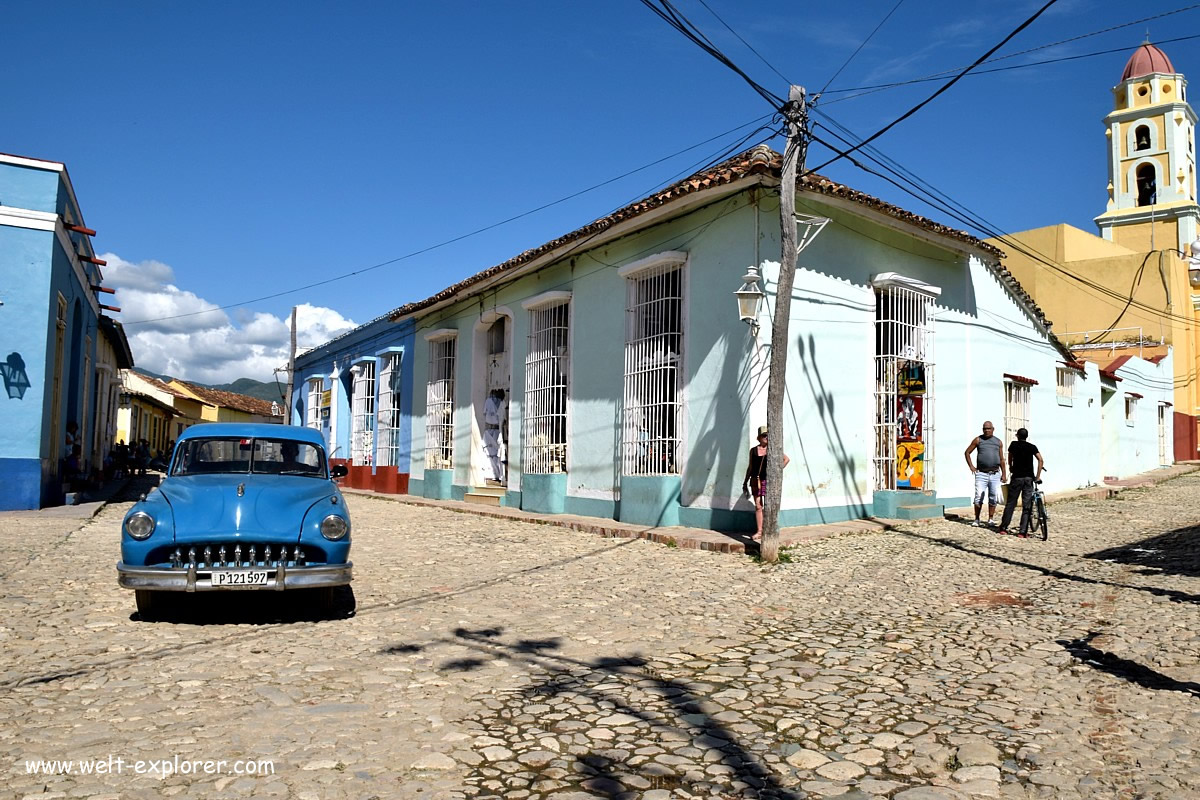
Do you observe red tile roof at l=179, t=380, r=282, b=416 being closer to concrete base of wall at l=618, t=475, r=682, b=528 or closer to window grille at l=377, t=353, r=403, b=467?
window grille at l=377, t=353, r=403, b=467

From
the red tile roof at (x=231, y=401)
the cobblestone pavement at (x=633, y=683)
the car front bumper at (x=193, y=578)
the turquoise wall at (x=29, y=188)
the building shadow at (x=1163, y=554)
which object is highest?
the turquoise wall at (x=29, y=188)

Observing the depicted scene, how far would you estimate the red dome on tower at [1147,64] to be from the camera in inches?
1184

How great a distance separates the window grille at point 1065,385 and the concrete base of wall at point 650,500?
1025 centimetres

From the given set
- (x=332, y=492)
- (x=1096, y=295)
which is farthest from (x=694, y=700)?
(x=1096, y=295)

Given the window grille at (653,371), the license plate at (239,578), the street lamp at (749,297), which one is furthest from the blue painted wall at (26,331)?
the street lamp at (749,297)

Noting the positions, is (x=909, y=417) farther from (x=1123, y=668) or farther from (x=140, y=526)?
(x=140, y=526)

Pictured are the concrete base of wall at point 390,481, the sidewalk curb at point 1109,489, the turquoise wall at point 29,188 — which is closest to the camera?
the turquoise wall at point 29,188

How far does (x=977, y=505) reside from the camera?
11234 millimetres

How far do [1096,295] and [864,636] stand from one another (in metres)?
25.9

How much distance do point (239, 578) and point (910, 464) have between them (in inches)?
380

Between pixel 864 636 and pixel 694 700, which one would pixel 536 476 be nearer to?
pixel 864 636

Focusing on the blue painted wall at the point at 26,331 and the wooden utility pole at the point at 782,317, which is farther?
the blue painted wall at the point at 26,331

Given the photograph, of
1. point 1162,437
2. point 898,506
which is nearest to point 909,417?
point 898,506

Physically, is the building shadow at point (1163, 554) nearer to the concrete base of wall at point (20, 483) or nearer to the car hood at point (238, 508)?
the car hood at point (238, 508)
